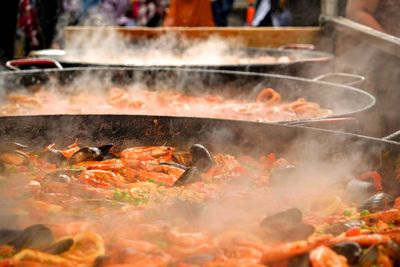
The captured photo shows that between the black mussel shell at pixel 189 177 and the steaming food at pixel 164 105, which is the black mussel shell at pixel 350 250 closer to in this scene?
the black mussel shell at pixel 189 177

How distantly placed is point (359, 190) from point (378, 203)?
0.69 ft

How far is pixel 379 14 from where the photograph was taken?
25.9 feet

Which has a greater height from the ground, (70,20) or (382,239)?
(382,239)

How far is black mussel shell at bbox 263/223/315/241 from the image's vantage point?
8.23 feet

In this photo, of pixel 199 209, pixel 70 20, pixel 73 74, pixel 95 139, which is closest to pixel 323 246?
pixel 199 209

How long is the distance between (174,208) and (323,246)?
0.74 meters

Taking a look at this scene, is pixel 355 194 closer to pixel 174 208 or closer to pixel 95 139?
pixel 174 208

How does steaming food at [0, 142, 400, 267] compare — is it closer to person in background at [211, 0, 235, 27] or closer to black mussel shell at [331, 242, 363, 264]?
black mussel shell at [331, 242, 363, 264]

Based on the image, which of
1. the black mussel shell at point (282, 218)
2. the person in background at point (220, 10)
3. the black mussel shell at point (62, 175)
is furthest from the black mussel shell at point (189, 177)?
the person in background at point (220, 10)

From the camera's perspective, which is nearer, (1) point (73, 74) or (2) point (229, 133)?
(2) point (229, 133)

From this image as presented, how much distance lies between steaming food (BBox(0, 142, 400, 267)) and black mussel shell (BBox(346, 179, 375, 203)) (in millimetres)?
34

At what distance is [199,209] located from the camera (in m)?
2.75

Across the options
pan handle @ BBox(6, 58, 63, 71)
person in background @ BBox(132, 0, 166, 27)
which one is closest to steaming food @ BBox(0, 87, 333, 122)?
pan handle @ BBox(6, 58, 63, 71)

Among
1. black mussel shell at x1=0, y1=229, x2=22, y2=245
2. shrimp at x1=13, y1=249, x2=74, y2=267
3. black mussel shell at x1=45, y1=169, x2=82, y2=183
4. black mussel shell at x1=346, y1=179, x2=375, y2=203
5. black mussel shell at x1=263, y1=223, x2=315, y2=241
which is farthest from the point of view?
black mussel shell at x1=45, y1=169, x2=82, y2=183
